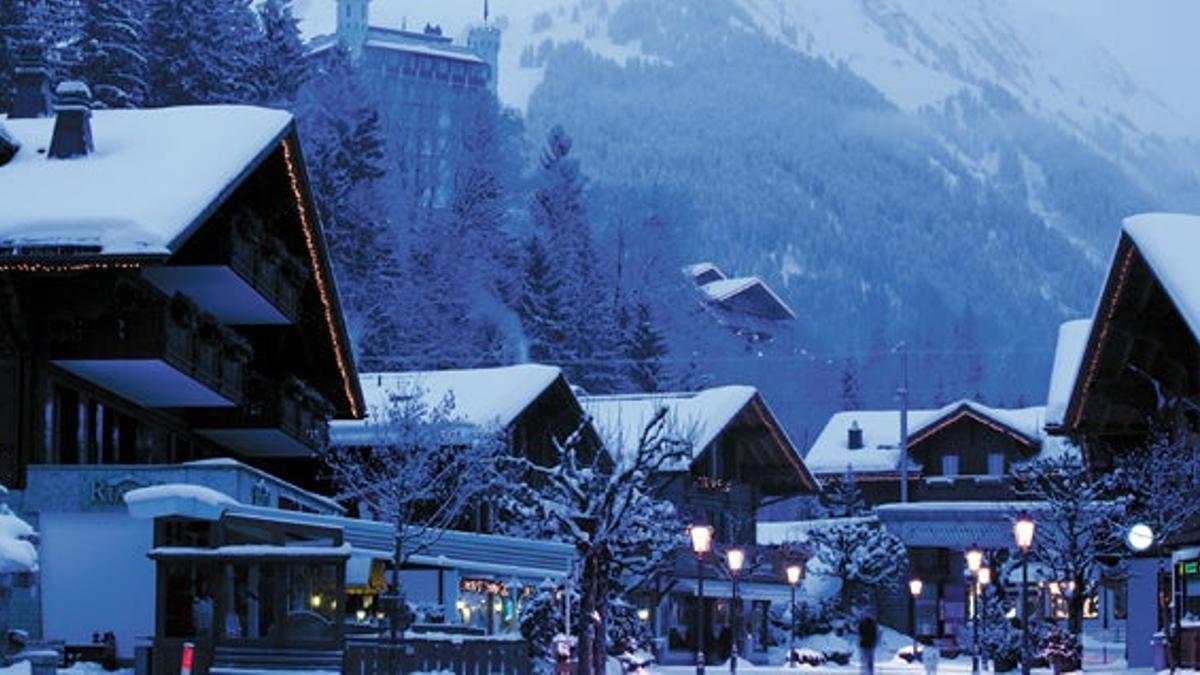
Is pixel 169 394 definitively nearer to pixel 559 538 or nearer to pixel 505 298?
pixel 559 538

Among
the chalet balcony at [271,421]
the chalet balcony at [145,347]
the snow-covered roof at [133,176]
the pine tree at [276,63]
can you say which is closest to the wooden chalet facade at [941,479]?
the pine tree at [276,63]

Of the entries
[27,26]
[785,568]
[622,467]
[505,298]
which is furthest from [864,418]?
[622,467]

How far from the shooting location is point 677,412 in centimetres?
7294

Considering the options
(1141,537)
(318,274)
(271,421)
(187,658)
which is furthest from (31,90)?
(1141,537)

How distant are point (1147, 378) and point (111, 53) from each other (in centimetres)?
3781

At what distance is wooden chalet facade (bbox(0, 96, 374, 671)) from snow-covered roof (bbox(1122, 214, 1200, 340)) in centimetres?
1584

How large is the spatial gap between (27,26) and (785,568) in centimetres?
3018

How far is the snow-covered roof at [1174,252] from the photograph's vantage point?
4206cm

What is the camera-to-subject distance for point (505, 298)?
10381 centimetres

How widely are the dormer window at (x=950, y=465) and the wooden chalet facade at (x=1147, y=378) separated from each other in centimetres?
3602

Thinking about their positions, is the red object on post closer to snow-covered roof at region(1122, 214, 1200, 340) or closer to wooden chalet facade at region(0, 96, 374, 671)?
wooden chalet facade at region(0, 96, 374, 671)

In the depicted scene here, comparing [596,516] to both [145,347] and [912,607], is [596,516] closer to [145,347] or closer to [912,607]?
[145,347]

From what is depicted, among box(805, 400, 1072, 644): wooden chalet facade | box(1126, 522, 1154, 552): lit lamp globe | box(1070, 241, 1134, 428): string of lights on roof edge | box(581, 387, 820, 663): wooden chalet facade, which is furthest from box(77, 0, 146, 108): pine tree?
box(1126, 522, 1154, 552): lit lamp globe

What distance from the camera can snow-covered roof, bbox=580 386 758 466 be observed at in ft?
234
